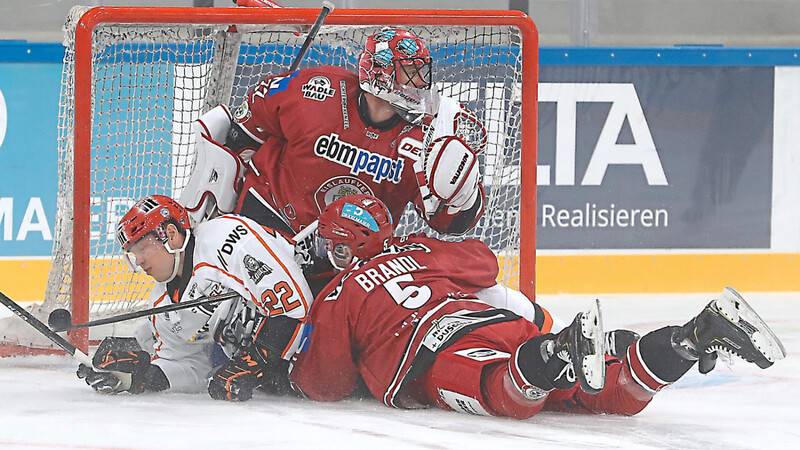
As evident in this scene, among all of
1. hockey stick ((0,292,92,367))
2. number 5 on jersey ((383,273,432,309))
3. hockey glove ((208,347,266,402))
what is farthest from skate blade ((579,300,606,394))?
hockey stick ((0,292,92,367))

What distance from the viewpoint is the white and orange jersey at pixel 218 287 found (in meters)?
2.49

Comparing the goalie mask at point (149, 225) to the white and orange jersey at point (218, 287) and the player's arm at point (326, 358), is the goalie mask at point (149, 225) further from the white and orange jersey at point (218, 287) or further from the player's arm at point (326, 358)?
the player's arm at point (326, 358)

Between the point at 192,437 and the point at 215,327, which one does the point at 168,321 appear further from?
the point at 192,437

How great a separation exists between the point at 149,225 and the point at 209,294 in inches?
8.8

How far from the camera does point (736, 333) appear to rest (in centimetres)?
206

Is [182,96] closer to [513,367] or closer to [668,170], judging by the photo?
[513,367]

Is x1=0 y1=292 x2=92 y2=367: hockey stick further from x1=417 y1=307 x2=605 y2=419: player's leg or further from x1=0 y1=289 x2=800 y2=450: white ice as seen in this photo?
x1=417 y1=307 x2=605 y2=419: player's leg

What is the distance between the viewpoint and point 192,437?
7.00ft

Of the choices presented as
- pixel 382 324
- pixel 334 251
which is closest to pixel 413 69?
pixel 334 251

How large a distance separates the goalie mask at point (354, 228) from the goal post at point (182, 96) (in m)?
0.72

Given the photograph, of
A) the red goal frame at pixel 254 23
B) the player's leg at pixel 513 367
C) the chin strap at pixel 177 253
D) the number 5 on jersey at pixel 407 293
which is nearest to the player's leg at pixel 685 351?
the player's leg at pixel 513 367

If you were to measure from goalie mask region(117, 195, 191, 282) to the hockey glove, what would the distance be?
10.7 inches

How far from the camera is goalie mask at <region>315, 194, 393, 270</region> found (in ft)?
8.35

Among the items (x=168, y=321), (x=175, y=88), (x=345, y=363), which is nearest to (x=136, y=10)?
(x=175, y=88)
